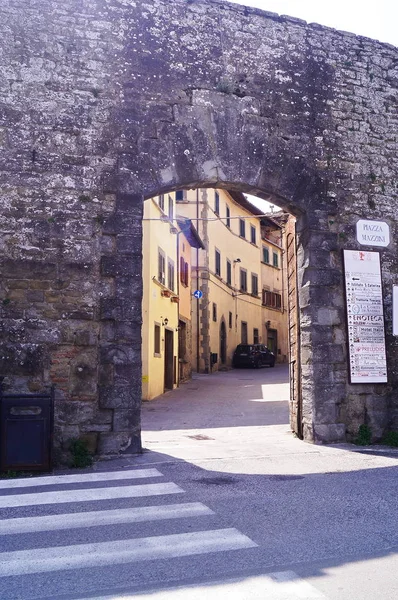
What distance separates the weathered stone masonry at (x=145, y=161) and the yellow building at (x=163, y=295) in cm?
641

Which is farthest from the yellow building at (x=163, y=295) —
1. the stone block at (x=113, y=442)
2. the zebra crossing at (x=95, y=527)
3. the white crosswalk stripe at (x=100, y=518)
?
the white crosswalk stripe at (x=100, y=518)

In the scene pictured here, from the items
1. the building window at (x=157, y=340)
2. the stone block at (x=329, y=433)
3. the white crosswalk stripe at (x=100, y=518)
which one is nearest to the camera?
the white crosswalk stripe at (x=100, y=518)

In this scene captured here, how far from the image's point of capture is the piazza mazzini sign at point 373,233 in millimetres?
7983

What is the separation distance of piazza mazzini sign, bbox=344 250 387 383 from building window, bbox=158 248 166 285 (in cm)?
964

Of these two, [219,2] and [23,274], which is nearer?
[23,274]

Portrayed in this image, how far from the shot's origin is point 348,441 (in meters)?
7.54

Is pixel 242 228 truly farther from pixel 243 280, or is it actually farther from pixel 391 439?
pixel 391 439

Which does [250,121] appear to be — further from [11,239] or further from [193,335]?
[193,335]

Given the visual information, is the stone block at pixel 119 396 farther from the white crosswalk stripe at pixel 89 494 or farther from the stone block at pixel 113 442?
the white crosswalk stripe at pixel 89 494

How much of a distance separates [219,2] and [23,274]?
4415mm

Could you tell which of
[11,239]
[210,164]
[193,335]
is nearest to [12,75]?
[11,239]

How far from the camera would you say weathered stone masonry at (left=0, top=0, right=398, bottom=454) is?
6.59 m

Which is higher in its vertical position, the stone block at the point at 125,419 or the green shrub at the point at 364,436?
the stone block at the point at 125,419

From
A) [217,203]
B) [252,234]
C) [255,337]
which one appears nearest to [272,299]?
[255,337]
